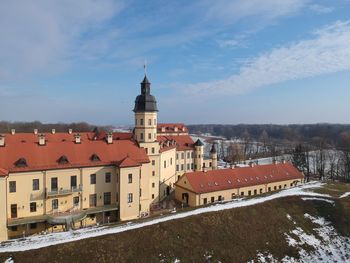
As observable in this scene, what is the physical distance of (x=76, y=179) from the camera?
30266 millimetres

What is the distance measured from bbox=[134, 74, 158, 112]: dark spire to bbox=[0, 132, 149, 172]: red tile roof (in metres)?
4.67

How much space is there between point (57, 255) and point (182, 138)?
39214 mm

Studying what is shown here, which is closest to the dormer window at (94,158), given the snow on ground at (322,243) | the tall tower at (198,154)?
the snow on ground at (322,243)

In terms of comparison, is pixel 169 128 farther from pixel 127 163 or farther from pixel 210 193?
pixel 127 163

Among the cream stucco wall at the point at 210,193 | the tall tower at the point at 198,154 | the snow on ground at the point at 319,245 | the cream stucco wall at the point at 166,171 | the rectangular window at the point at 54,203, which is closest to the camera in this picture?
the snow on ground at the point at 319,245

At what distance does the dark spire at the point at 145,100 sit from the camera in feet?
124

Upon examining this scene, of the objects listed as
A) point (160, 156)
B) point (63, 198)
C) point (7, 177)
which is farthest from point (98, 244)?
point (160, 156)

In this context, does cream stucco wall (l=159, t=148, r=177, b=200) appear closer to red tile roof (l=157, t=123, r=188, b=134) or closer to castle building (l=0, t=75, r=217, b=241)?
castle building (l=0, t=75, r=217, b=241)

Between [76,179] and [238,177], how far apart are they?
2220 cm

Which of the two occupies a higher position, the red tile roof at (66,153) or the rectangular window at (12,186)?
the red tile roof at (66,153)

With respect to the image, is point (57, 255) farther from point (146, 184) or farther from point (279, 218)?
point (279, 218)

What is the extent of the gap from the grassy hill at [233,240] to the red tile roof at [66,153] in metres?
10.3

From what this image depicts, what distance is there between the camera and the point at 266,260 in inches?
893

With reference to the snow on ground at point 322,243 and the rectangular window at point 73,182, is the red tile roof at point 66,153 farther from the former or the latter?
the snow on ground at point 322,243
